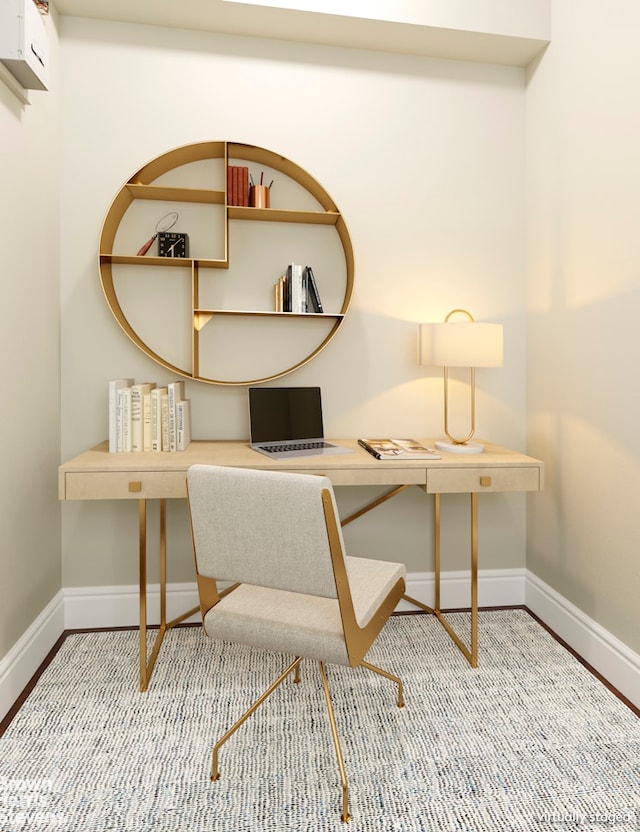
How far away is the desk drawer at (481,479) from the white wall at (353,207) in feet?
1.96

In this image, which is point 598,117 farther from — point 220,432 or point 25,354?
point 25,354

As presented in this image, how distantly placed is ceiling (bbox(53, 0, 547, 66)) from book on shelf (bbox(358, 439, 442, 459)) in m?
1.81

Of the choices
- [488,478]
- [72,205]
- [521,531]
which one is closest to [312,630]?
[488,478]

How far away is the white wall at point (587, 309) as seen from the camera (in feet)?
6.11

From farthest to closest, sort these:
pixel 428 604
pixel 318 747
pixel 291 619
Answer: pixel 428 604
pixel 318 747
pixel 291 619

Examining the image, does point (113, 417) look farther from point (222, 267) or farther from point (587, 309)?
point (587, 309)

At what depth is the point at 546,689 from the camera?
6.09ft

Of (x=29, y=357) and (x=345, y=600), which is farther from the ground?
(x=29, y=357)

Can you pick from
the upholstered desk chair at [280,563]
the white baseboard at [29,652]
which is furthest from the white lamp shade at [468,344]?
the white baseboard at [29,652]

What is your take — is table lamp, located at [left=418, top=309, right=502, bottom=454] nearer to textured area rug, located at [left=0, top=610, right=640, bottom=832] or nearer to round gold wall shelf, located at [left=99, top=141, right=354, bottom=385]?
round gold wall shelf, located at [left=99, top=141, right=354, bottom=385]

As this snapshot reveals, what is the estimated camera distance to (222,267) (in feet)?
7.66

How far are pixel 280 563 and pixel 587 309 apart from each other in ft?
5.33

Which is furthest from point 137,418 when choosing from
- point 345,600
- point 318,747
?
point 318,747

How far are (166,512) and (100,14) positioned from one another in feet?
7.12
